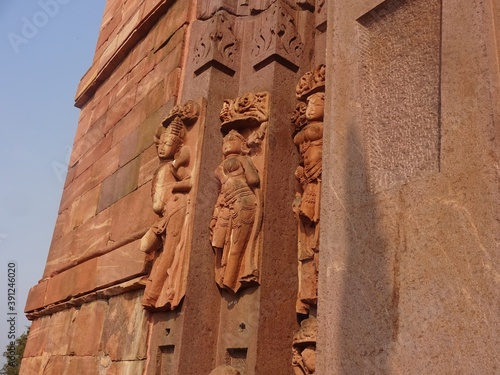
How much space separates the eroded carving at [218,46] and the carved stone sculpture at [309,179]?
0.74 meters

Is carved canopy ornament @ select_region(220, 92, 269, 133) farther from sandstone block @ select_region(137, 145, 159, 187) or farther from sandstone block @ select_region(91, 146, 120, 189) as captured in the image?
sandstone block @ select_region(91, 146, 120, 189)

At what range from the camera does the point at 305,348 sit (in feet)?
9.15

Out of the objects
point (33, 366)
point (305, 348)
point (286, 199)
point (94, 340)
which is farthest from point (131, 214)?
point (33, 366)

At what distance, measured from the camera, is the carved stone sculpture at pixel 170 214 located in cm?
331

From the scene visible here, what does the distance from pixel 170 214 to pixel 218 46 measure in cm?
133

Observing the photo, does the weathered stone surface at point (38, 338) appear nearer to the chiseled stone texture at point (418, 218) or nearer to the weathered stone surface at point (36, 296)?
the weathered stone surface at point (36, 296)

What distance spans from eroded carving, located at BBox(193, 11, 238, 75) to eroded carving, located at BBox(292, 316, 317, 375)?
79.0 inches

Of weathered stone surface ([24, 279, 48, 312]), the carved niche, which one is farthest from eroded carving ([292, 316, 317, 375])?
weathered stone surface ([24, 279, 48, 312])

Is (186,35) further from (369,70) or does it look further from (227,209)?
(369,70)

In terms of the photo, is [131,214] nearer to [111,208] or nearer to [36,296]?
[111,208]

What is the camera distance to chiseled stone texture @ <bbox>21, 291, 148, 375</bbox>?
Result: 3701mm

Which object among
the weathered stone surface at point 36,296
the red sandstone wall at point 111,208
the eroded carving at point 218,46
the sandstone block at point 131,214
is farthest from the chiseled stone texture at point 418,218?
the weathered stone surface at point 36,296

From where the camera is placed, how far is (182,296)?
→ 3.17 meters

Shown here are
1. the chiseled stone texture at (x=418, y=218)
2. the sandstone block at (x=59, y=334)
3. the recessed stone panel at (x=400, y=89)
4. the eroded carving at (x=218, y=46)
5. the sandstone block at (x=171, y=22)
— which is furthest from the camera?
the sandstone block at (x=59, y=334)
